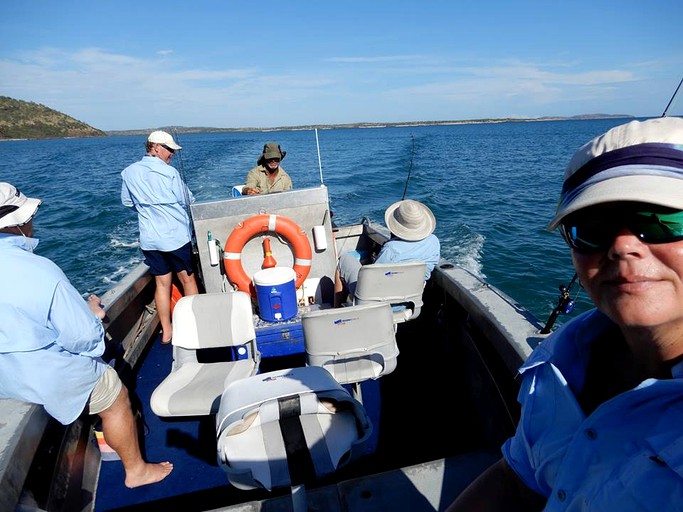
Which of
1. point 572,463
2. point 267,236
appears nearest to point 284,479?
point 572,463

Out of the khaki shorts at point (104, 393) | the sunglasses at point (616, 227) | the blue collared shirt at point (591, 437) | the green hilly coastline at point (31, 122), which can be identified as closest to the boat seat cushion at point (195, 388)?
the khaki shorts at point (104, 393)

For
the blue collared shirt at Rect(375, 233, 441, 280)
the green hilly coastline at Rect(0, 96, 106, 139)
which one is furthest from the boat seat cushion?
the green hilly coastline at Rect(0, 96, 106, 139)

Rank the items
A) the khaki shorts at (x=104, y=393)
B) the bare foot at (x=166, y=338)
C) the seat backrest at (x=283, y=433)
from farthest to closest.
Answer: the bare foot at (x=166, y=338) → the khaki shorts at (x=104, y=393) → the seat backrest at (x=283, y=433)

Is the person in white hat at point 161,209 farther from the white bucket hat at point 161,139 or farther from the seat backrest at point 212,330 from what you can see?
the seat backrest at point 212,330

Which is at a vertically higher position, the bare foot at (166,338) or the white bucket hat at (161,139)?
the white bucket hat at (161,139)

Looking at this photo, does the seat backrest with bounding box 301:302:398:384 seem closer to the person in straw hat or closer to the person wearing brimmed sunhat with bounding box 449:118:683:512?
the person in straw hat

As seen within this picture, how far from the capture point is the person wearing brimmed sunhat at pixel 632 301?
20.8 inches

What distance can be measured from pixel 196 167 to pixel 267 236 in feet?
50.0

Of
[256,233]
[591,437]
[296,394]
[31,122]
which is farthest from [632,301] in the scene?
[31,122]

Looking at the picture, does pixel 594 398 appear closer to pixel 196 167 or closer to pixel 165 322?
pixel 165 322

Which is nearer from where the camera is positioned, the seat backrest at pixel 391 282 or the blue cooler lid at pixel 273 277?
the seat backrest at pixel 391 282

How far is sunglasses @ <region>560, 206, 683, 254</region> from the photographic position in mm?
554

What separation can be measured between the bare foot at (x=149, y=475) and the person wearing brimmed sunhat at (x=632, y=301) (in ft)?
6.24

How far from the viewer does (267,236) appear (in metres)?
3.12
